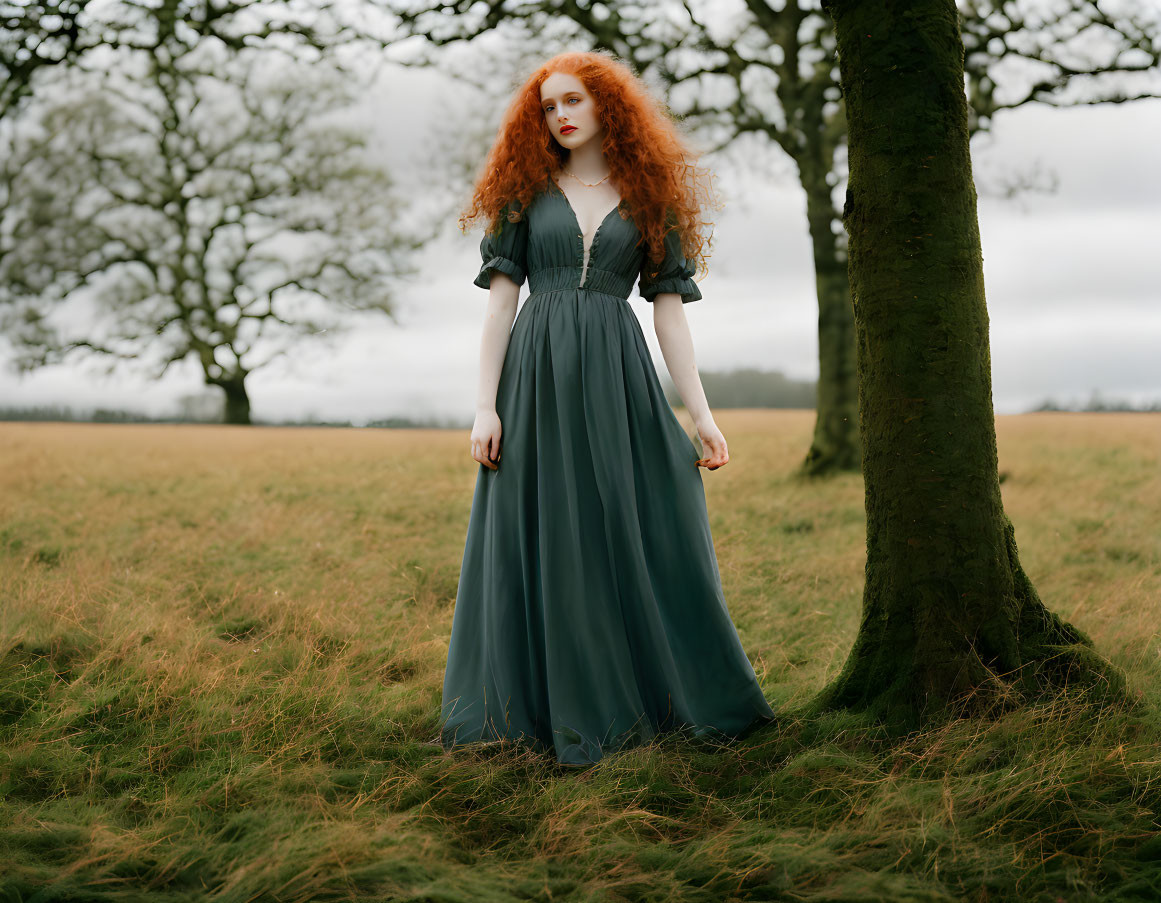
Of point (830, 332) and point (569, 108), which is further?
point (830, 332)

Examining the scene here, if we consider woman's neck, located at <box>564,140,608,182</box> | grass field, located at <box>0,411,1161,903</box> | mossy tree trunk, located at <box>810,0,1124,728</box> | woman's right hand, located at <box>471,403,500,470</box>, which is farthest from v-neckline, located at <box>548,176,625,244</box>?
grass field, located at <box>0,411,1161,903</box>

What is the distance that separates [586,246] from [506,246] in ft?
1.06

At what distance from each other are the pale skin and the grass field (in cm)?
118

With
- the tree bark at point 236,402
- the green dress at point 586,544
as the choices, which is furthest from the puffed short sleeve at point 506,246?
the tree bark at point 236,402

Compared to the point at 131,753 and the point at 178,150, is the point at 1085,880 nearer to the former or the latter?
the point at 131,753

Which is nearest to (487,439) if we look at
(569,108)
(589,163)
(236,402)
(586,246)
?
(586,246)

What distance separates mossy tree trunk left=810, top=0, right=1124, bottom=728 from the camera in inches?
127

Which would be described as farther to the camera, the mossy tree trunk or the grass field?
the mossy tree trunk

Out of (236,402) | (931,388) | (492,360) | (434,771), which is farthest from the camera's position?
(236,402)

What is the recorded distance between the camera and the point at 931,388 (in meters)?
3.21

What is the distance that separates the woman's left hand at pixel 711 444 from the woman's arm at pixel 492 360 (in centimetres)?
81

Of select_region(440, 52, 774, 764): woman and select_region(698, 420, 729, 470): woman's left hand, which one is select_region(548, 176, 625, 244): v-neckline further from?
select_region(698, 420, 729, 470): woman's left hand

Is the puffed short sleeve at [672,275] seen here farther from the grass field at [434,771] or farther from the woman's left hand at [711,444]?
the grass field at [434,771]

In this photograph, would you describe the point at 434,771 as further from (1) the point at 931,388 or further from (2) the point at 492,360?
(1) the point at 931,388
